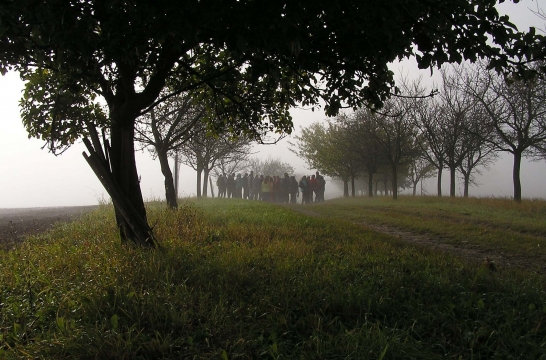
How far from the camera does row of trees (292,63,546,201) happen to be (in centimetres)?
1612

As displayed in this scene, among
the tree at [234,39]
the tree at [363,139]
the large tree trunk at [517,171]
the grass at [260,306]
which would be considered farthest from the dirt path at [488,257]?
the tree at [363,139]

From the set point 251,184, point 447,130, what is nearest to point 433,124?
point 447,130

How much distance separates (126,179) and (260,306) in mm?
3068

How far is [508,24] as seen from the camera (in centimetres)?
326

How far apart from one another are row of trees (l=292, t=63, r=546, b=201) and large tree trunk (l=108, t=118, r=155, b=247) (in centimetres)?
880

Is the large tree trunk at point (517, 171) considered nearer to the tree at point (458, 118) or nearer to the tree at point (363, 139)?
the tree at point (458, 118)

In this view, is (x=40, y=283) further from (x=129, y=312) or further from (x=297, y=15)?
(x=297, y=15)

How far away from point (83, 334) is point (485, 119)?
20286 mm

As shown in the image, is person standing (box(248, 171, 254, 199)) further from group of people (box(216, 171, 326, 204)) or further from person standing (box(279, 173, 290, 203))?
person standing (box(279, 173, 290, 203))

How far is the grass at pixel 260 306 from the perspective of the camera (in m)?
2.57

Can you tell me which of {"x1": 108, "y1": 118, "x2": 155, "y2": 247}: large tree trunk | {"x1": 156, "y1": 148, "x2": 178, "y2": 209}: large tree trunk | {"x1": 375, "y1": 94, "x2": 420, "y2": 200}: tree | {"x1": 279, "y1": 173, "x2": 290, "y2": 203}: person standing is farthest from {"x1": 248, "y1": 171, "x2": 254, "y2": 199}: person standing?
{"x1": 108, "y1": 118, "x2": 155, "y2": 247}: large tree trunk

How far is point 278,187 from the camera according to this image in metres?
28.7

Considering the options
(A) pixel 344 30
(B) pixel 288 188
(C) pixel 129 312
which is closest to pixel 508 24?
(A) pixel 344 30

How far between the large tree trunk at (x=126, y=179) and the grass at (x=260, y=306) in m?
0.34
